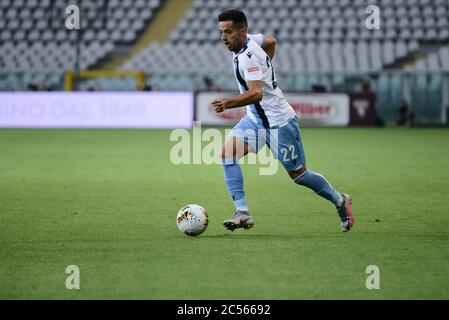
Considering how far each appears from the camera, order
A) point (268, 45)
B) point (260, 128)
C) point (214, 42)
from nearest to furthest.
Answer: point (260, 128) → point (268, 45) → point (214, 42)

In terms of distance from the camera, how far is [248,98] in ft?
27.4

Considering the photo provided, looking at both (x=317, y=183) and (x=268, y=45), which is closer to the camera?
(x=317, y=183)

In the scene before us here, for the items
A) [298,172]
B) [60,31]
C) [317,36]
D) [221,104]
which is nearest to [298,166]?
[298,172]

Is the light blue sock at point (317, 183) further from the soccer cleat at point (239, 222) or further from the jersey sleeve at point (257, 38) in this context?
the jersey sleeve at point (257, 38)

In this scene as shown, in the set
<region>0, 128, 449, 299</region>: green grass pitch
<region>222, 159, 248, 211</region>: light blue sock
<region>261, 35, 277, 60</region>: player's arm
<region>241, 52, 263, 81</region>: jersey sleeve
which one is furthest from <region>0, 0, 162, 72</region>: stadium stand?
<region>241, 52, 263, 81</region>: jersey sleeve

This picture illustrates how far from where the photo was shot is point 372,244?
826cm

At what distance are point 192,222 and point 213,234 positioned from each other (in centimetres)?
30

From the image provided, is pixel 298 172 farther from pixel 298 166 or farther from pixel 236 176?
pixel 236 176

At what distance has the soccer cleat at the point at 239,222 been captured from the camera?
28.9 ft

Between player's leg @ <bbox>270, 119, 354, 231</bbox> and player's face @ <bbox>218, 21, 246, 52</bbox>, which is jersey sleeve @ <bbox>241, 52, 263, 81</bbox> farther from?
player's leg @ <bbox>270, 119, 354, 231</bbox>

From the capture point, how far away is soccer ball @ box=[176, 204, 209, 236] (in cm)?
867

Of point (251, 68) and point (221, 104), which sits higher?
point (251, 68)
